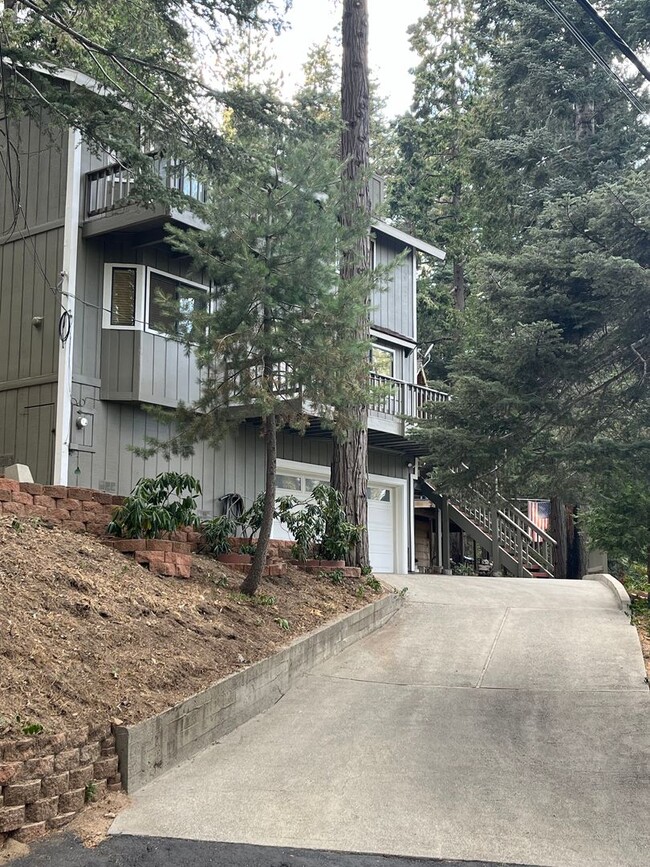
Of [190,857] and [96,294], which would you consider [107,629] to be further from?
[96,294]

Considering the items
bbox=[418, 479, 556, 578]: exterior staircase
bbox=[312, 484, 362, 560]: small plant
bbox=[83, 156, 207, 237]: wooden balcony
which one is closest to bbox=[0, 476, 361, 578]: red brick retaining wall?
bbox=[312, 484, 362, 560]: small plant

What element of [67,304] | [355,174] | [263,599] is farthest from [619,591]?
[67,304]

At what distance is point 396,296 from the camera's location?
19312mm

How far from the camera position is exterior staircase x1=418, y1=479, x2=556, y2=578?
20.5m

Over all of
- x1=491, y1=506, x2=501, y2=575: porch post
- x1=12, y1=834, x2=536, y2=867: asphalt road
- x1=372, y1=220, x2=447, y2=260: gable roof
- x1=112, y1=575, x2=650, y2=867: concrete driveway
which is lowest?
x1=12, y1=834, x2=536, y2=867: asphalt road

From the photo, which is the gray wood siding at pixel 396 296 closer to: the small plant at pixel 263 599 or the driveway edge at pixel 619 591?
the driveway edge at pixel 619 591

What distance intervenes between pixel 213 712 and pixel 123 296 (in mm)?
8706

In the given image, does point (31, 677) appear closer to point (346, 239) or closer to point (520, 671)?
point (520, 671)

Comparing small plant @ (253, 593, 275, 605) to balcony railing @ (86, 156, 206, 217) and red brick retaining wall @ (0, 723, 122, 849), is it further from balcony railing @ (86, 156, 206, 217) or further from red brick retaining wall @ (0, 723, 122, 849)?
balcony railing @ (86, 156, 206, 217)

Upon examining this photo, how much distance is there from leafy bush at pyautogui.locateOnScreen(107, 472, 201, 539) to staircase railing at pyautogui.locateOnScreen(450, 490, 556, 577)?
11714mm

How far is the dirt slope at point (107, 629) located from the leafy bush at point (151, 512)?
394 millimetres

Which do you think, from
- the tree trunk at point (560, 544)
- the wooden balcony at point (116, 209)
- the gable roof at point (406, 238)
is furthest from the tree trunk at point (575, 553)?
the wooden balcony at point (116, 209)

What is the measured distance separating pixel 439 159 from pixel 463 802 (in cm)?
2690

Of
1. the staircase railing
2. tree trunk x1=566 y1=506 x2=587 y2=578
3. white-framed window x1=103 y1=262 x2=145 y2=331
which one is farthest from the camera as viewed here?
the staircase railing
